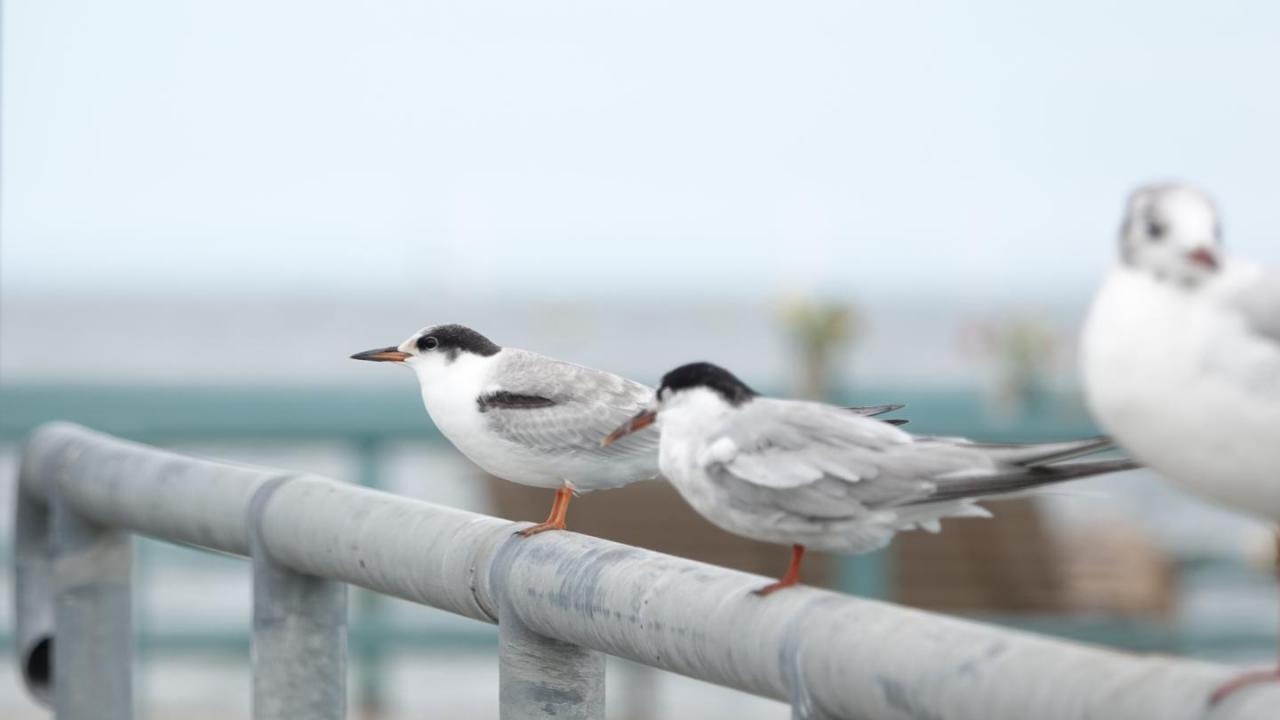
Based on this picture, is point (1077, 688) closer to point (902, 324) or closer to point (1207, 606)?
point (1207, 606)

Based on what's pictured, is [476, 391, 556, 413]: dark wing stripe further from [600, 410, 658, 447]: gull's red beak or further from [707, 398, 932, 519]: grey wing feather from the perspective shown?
[707, 398, 932, 519]: grey wing feather

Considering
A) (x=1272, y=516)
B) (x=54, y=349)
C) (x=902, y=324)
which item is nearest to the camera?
(x=1272, y=516)

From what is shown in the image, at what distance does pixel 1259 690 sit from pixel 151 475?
68.7 inches

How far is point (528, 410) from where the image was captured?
77.8 inches

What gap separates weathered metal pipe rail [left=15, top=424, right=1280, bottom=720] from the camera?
1155 millimetres

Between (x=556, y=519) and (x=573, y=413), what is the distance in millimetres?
125

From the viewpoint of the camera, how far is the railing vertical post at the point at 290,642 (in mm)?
2197

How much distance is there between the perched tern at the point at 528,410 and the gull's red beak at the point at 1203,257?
0.87 m

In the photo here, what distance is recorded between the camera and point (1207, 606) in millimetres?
17219

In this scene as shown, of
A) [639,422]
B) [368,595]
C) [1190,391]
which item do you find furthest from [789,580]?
[368,595]

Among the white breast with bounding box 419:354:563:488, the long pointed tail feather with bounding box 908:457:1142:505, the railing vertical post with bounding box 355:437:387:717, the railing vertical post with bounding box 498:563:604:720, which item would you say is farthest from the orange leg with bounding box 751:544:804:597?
the railing vertical post with bounding box 355:437:387:717

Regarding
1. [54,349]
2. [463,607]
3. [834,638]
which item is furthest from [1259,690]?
[54,349]

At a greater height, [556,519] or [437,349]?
[437,349]

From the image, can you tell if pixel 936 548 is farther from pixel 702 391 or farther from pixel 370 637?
pixel 702 391
